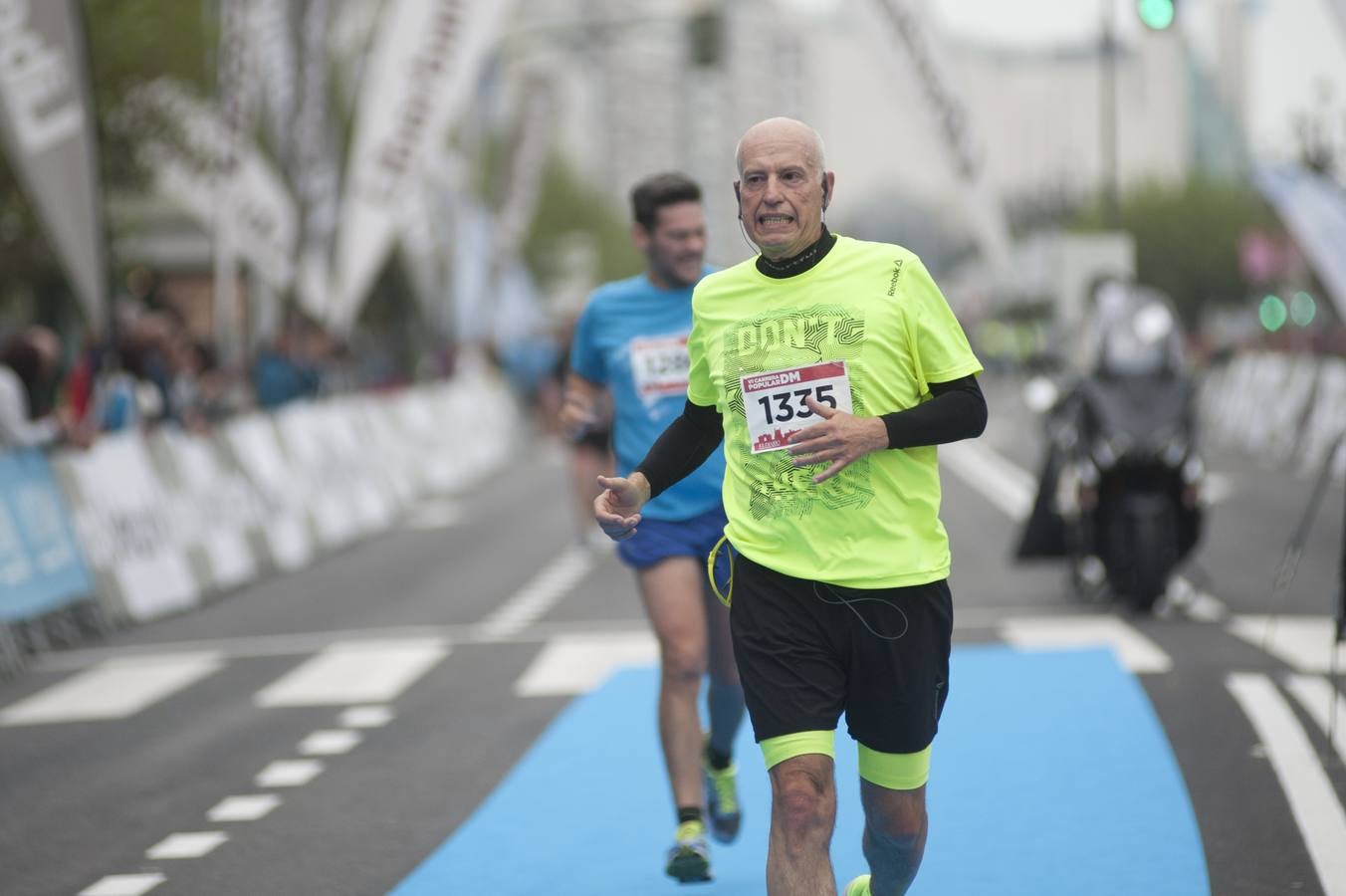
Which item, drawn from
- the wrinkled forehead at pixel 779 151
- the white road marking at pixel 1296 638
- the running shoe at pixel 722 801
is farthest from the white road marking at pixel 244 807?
the white road marking at pixel 1296 638

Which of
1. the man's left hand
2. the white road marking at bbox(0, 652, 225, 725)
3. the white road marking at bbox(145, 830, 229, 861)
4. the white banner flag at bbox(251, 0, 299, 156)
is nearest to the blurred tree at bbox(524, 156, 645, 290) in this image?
the white banner flag at bbox(251, 0, 299, 156)

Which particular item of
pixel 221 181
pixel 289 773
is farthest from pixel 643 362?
pixel 221 181

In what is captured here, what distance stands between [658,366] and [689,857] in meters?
1.60

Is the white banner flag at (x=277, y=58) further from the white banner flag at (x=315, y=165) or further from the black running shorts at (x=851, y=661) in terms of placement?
the black running shorts at (x=851, y=661)

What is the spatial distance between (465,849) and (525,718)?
2.69 metres

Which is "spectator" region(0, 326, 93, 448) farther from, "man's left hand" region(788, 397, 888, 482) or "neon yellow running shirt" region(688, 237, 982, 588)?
"man's left hand" region(788, 397, 888, 482)

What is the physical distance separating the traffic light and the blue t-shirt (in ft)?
29.5

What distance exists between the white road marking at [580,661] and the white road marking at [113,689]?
1870 mm

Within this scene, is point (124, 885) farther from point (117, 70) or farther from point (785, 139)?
point (117, 70)

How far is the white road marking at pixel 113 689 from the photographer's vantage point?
35.1 feet

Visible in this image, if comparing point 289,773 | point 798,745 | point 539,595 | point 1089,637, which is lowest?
point 539,595

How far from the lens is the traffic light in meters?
15.2

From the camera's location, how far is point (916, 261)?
5000mm

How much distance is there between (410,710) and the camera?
402 inches
